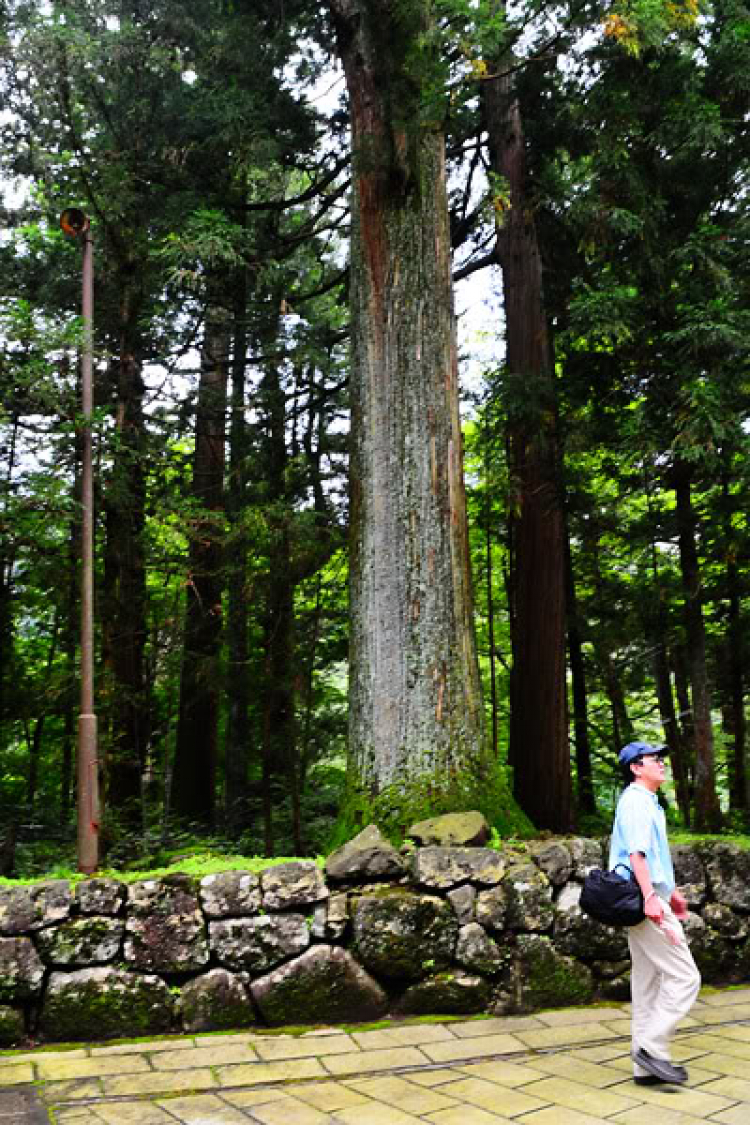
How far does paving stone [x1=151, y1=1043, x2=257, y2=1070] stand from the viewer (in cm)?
439

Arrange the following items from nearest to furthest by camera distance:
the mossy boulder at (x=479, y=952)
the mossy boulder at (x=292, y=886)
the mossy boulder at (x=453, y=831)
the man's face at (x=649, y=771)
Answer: the man's face at (x=649, y=771) < the mossy boulder at (x=292, y=886) < the mossy boulder at (x=479, y=952) < the mossy boulder at (x=453, y=831)

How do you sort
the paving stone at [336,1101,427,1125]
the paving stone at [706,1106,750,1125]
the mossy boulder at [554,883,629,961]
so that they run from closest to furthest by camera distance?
the paving stone at [706,1106,750,1125], the paving stone at [336,1101,427,1125], the mossy boulder at [554,883,629,961]

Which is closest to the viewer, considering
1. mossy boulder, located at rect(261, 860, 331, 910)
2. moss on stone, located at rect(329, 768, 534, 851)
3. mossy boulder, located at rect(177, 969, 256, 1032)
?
mossy boulder, located at rect(177, 969, 256, 1032)

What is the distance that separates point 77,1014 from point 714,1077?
10.0 ft

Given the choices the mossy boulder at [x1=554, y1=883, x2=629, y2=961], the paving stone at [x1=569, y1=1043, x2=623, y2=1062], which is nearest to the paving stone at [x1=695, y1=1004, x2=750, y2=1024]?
the mossy boulder at [x1=554, y1=883, x2=629, y2=961]

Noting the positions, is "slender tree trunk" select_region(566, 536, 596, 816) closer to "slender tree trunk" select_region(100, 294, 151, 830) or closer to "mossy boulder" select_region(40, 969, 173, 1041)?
"slender tree trunk" select_region(100, 294, 151, 830)

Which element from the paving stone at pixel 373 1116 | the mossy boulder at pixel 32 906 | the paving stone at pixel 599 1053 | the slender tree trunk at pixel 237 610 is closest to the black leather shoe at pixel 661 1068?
the paving stone at pixel 599 1053

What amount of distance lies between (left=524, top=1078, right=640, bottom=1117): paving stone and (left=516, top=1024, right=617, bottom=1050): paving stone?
2.04 ft

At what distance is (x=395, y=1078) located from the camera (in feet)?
13.9

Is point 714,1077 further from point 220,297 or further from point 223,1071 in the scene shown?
point 220,297

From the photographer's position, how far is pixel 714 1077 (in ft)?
13.5

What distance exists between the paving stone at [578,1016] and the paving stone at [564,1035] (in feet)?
0.24

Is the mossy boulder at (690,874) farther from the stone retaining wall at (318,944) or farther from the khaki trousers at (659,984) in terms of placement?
the khaki trousers at (659,984)

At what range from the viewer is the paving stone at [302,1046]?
4555mm
